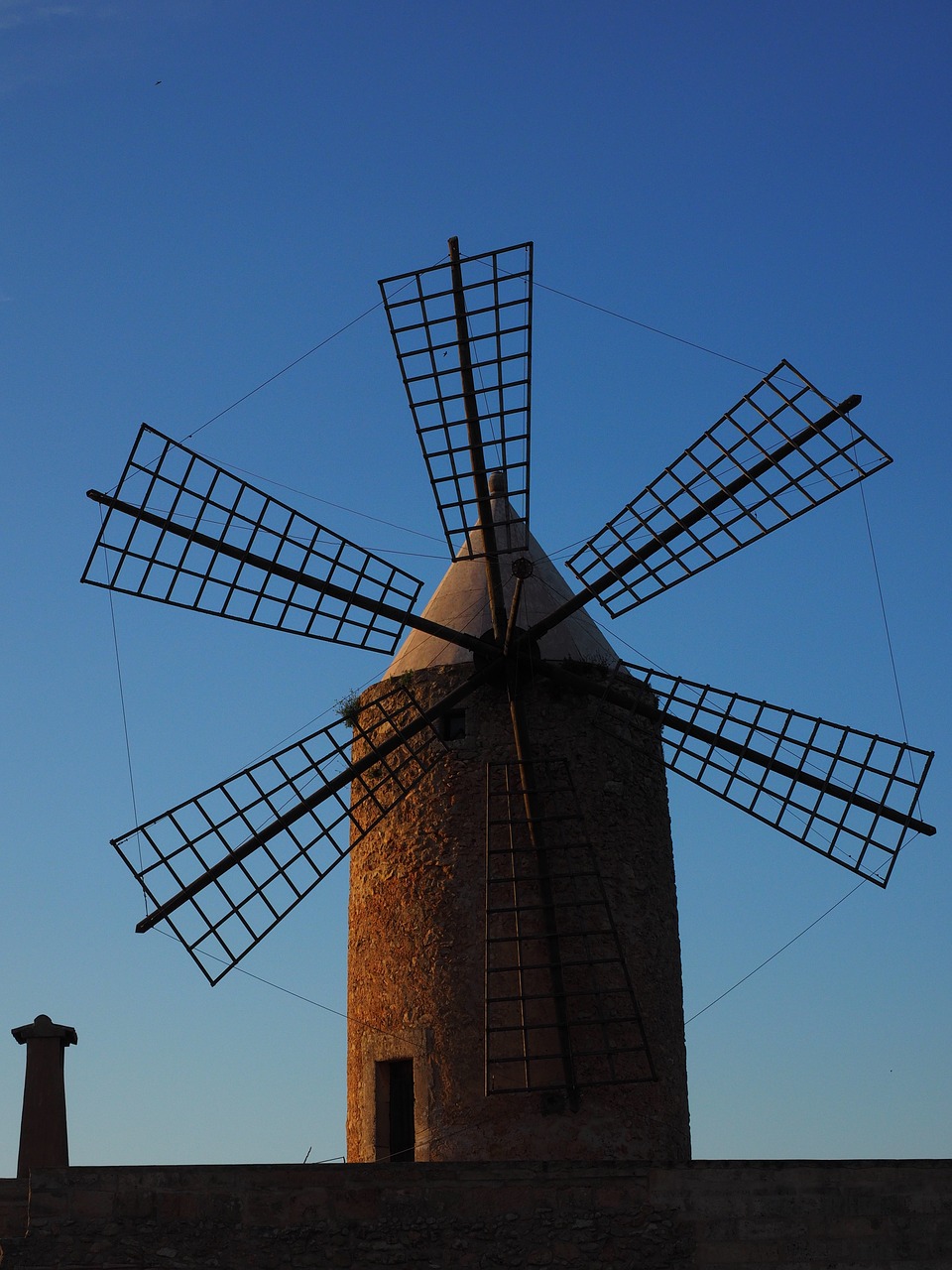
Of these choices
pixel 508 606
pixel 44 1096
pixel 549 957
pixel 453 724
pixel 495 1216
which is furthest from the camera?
pixel 508 606

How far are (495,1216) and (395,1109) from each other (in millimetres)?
1581

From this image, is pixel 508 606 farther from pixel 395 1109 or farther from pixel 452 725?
pixel 395 1109

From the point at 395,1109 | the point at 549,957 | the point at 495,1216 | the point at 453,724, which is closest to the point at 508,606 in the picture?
the point at 453,724

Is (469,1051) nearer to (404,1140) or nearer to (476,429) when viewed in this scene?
(404,1140)

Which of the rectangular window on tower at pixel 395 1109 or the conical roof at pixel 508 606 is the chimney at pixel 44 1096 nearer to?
the rectangular window on tower at pixel 395 1109

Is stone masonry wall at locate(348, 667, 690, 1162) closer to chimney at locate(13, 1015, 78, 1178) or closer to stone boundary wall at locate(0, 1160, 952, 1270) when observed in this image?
stone boundary wall at locate(0, 1160, 952, 1270)

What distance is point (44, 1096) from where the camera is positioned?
Answer: 788 centimetres

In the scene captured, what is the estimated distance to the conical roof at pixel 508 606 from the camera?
929 centimetres

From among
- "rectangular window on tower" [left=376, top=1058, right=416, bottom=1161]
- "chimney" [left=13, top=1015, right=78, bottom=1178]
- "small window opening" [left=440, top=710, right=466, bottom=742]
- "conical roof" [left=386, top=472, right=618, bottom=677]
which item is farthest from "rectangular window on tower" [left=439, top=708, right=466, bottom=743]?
"chimney" [left=13, top=1015, right=78, bottom=1178]

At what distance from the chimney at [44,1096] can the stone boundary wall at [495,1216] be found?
458mm

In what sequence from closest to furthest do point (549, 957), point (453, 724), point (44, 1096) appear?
1. point (44, 1096)
2. point (549, 957)
3. point (453, 724)

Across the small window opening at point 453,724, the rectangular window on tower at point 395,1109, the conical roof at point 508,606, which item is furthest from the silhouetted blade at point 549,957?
the conical roof at point 508,606

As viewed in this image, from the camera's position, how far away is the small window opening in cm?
906

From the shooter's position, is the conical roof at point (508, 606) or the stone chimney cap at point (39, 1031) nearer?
the stone chimney cap at point (39, 1031)
